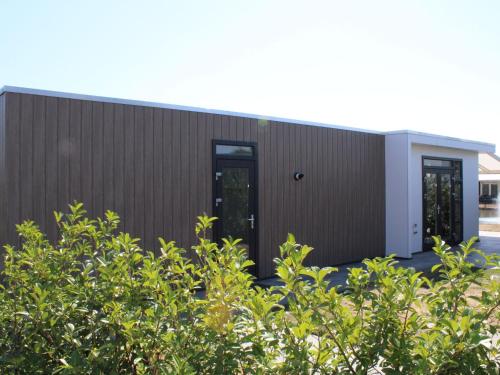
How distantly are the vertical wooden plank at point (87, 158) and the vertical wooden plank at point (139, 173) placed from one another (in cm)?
62

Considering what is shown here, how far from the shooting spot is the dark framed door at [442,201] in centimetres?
1140

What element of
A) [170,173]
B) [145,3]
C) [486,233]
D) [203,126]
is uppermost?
[145,3]

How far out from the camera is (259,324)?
1.83 metres

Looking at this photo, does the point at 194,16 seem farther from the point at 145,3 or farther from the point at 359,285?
the point at 359,285

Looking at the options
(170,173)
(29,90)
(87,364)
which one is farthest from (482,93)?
(87,364)

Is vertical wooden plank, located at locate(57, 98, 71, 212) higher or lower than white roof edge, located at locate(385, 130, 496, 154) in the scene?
lower

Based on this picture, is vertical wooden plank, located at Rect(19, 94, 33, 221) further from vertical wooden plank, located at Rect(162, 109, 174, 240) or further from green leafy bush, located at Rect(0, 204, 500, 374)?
green leafy bush, located at Rect(0, 204, 500, 374)

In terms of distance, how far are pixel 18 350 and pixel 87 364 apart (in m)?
0.59

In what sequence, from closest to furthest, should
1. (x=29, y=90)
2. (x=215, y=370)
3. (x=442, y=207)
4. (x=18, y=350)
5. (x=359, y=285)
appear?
(x=215, y=370) → (x=359, y=285) → (x=18, y=350) → (x=29, y=90) → (x=442, y=207)

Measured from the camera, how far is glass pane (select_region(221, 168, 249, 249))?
25.0ft

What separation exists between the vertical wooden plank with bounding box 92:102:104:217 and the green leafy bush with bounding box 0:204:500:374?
13.7 feet

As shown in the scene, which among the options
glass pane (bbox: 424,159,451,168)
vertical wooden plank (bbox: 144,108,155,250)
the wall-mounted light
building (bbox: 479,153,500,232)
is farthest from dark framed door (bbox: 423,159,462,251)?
building (bbox: 479,153,500,232)

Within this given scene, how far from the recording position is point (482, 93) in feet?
34.0

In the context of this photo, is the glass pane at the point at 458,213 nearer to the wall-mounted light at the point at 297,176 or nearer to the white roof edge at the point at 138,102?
the white roof edge at the point at 138,102
